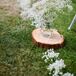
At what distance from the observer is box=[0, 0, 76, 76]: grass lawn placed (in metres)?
4.74

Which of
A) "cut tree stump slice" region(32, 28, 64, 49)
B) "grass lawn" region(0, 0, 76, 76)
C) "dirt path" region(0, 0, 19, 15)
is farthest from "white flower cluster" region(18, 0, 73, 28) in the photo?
"dirt path" region(0, 0, 19, 15)

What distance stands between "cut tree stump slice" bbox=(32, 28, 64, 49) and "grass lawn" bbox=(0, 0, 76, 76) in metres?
0.11

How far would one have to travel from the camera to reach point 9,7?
23.5ft

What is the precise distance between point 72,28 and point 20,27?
1225mm

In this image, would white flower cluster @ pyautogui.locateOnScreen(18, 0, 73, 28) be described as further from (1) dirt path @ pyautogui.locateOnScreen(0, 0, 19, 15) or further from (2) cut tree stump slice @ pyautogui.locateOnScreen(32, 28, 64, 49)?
(1) dirt path @ pyautogui.locateOnScreen(0, 0, 19, 15)

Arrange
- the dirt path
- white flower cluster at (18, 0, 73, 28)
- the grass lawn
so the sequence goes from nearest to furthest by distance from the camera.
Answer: the grass lawn → white flower cluster at (18, 0, 73, 28) → the dirt path

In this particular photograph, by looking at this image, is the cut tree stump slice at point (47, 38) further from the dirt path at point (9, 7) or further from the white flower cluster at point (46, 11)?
the dirt path at point (9, 7)

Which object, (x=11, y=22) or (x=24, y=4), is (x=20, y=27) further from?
(x=24, y=4)

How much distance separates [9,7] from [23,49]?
213 cm

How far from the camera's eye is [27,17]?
21.5ft

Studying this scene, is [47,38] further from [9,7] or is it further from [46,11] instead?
[9,7]

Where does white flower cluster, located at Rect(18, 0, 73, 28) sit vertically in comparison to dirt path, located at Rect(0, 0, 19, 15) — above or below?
above

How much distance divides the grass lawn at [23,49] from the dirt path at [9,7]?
174 mm

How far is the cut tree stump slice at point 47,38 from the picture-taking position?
535 cm
